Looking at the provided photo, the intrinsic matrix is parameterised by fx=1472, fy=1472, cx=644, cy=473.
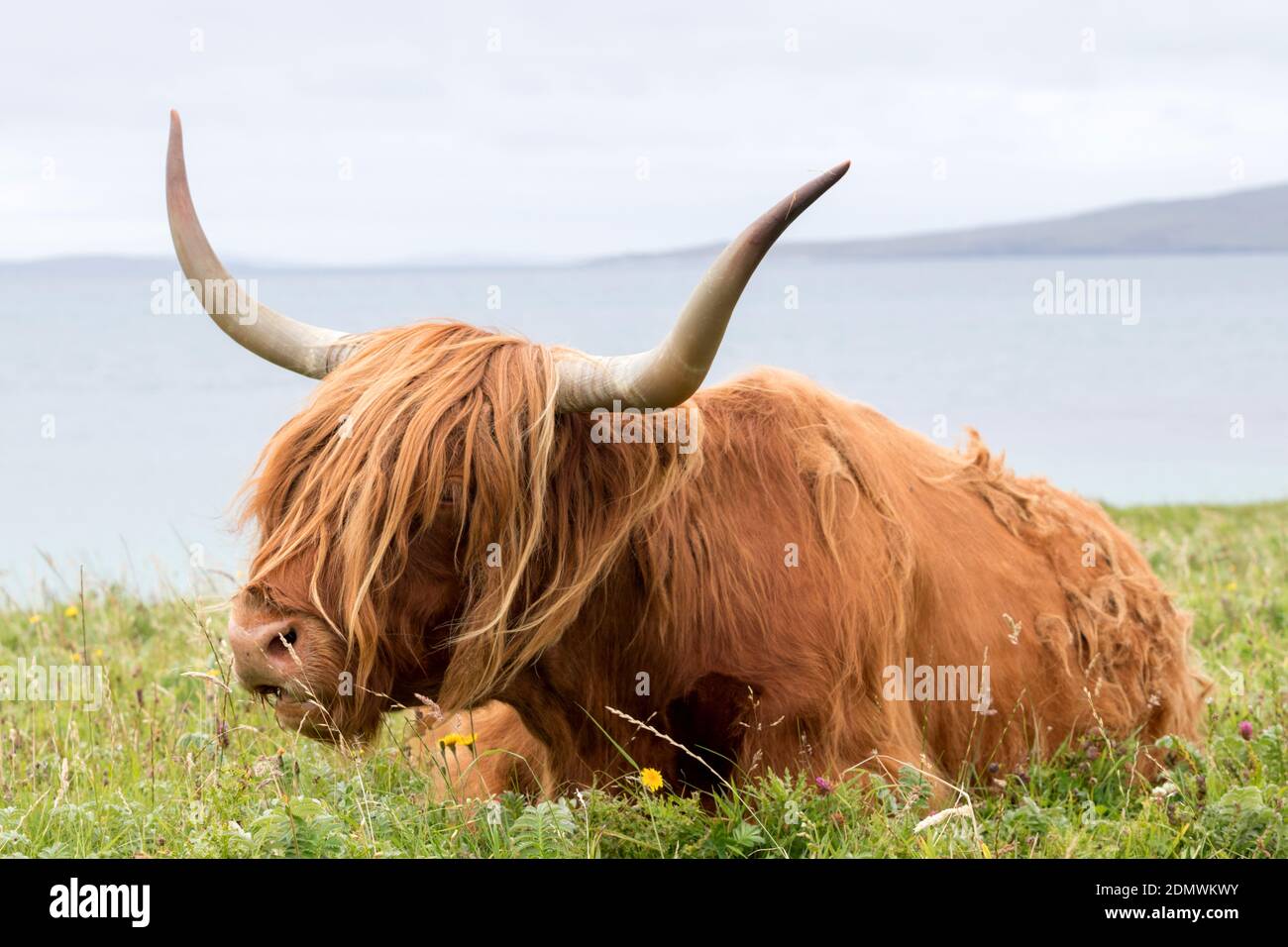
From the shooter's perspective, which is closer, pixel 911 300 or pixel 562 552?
pixel 562 552

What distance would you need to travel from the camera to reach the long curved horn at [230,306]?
395 centimetres

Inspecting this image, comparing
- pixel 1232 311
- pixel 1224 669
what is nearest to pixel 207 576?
pixel 1224 669

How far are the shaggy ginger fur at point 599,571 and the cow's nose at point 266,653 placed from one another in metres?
0.05

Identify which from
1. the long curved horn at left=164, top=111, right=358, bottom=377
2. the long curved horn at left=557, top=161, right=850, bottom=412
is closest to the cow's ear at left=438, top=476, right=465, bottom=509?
the long curved horn at left=557, top=161, right=850, bottom=412

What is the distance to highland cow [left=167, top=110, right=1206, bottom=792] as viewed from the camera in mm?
3348

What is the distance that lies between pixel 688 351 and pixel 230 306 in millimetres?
1420

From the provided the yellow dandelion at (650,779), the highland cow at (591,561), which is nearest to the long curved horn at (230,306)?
the highland cow at (591,561)

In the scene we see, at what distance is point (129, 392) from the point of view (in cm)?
2647

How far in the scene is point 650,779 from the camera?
3.57 m

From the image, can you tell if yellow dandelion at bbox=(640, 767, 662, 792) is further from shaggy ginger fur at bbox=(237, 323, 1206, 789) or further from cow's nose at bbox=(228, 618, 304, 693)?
cow's nose at bbox=(228, 618, 304, 693)

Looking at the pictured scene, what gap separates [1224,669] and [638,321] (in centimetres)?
2658

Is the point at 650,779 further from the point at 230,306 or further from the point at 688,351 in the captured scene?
the point at 230,306
